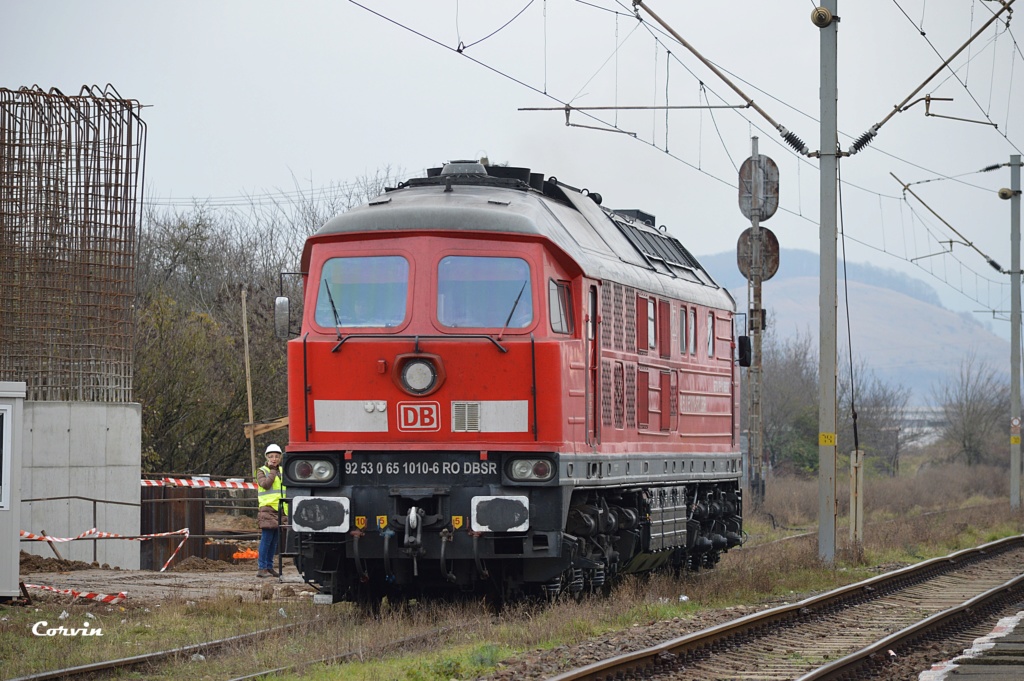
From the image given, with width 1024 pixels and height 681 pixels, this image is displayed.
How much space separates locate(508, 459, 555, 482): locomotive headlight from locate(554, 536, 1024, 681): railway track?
2000 millimetres

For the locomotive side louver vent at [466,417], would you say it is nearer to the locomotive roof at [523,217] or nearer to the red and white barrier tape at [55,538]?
the locomotive roof at [523,217]

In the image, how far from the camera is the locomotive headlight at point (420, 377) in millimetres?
12961

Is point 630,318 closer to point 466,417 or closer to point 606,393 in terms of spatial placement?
point 606,393

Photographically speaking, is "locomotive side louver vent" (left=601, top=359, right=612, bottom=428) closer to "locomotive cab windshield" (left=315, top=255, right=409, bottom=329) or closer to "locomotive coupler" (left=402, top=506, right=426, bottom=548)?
"locomotive cab windshield" (left=315, top=255, right=409, bottom=329)

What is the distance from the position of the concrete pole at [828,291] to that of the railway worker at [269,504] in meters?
7.33

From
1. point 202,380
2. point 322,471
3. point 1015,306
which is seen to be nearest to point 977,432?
point 1015,306

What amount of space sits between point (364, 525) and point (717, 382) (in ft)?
24.8

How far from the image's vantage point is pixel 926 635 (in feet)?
42.6

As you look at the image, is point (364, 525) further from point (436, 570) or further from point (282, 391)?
point (282, 391)

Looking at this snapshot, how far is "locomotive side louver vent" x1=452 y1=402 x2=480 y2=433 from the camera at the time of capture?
13.0 m

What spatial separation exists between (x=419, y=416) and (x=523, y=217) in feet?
6.64

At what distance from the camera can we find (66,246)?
21.5 meters

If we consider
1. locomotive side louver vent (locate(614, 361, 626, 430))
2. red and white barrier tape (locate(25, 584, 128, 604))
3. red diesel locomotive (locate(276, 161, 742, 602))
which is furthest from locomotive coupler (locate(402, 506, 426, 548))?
red and white barrier tape (locate(25, 584, 128, 604))

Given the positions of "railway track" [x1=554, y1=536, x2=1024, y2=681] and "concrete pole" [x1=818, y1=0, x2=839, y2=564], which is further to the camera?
"concrete pole" [x1=818, y1=0, x2=839, y2=564]
